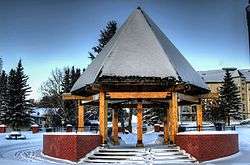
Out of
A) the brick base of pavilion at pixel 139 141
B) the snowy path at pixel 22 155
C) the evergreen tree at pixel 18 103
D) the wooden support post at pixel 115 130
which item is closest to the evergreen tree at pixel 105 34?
the evergreen tree at pixel 18 103

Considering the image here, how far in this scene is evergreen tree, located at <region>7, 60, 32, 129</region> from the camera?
53.9 m

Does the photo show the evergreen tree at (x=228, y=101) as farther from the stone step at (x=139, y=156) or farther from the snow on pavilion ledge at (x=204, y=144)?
the stone step at (x=139, y=156)

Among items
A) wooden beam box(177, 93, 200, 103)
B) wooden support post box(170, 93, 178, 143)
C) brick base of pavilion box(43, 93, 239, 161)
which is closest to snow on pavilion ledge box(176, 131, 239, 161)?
brick base of pavilion box(43, 93, 239, 161)

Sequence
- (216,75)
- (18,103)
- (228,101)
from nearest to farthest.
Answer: (18,103) → (228,101) → (216,75)

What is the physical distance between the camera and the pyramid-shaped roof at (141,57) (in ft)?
60.2

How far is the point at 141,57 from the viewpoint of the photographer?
755 inches

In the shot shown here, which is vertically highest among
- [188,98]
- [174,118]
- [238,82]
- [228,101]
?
[238,82]

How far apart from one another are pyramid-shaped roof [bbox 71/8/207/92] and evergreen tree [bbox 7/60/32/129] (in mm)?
34458

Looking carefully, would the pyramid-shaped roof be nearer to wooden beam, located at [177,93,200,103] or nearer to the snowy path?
wooden beam, located at [177,93,200,103]

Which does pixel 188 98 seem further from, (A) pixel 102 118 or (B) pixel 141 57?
(A) pixel 102 118

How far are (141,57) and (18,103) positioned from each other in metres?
38.0

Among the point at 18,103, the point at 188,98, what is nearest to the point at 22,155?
the point at 188,98

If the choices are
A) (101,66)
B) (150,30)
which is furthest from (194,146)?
(150,30)

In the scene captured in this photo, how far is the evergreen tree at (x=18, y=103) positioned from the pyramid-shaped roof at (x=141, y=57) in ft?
113
